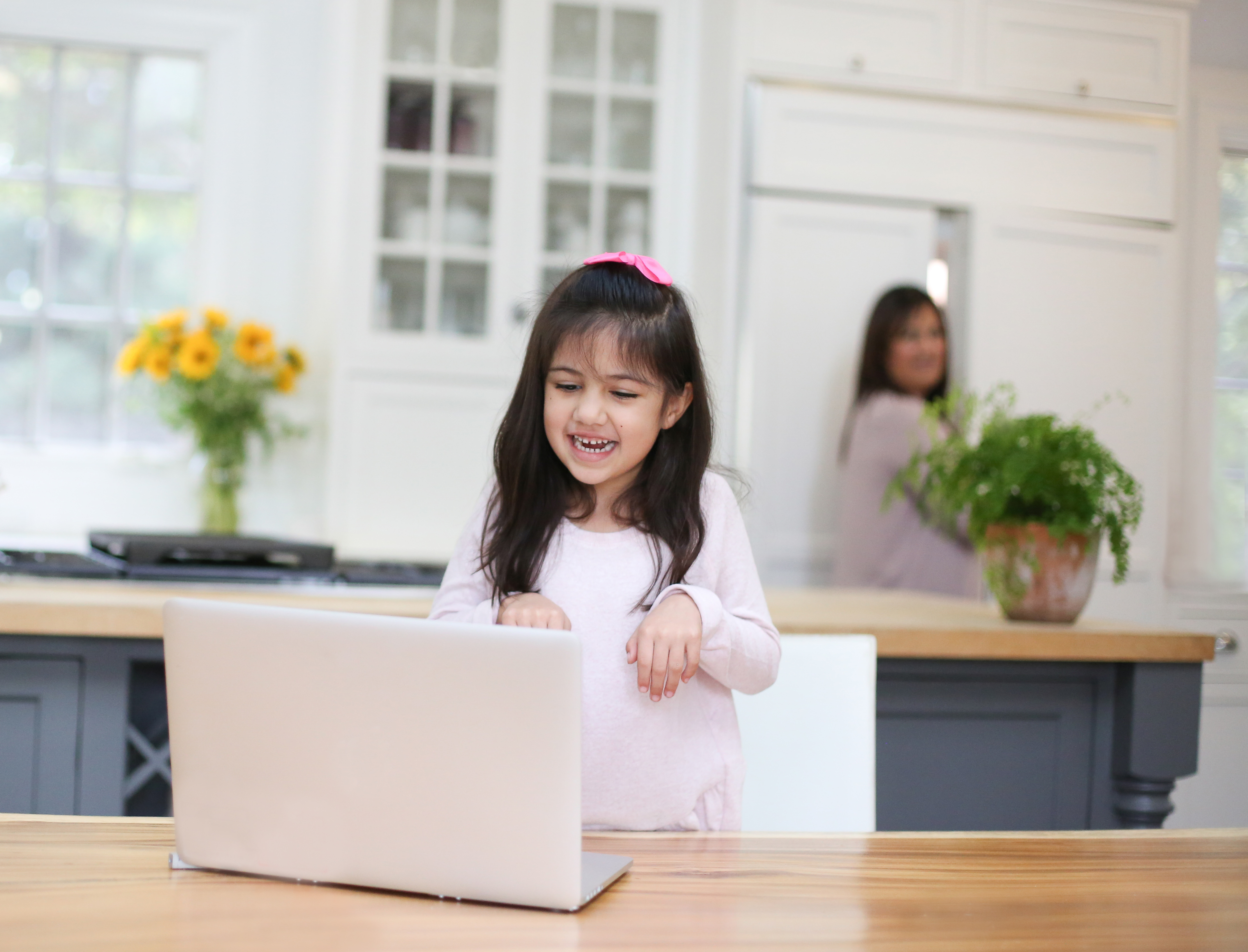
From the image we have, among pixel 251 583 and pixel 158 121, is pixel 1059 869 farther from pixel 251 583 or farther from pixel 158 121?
pixel 158 121

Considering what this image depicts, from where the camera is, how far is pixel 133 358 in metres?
3.19

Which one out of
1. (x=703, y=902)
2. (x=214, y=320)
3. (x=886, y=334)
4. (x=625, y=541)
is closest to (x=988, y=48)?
(x=886, y=334)

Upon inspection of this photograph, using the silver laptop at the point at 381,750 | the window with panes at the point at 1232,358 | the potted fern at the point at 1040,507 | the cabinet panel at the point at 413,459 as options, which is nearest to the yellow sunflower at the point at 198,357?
the cabinet panel at the point at 413,459

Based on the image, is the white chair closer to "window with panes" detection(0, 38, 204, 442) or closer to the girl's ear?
the girl's ear

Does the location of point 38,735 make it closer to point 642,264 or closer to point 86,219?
point 642,264

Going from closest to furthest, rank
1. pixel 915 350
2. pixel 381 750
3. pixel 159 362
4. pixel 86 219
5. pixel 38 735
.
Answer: pixel 381 750 → pixel 38 735 → pixel 915 350 → pixel 159 362 → pixel 86 219

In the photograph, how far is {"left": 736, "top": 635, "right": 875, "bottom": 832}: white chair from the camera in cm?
120

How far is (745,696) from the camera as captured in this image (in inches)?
47.7

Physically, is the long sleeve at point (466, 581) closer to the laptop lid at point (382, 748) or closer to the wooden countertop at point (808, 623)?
the wooden countertop at point (808, 623)

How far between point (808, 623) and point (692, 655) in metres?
0.53

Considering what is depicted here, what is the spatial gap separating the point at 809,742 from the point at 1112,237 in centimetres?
271

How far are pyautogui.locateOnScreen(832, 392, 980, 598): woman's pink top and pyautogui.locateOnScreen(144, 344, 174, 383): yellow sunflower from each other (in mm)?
1787

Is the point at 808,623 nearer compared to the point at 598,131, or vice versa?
the point at 808,623

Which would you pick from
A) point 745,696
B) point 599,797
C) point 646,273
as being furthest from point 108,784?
point 646,273
